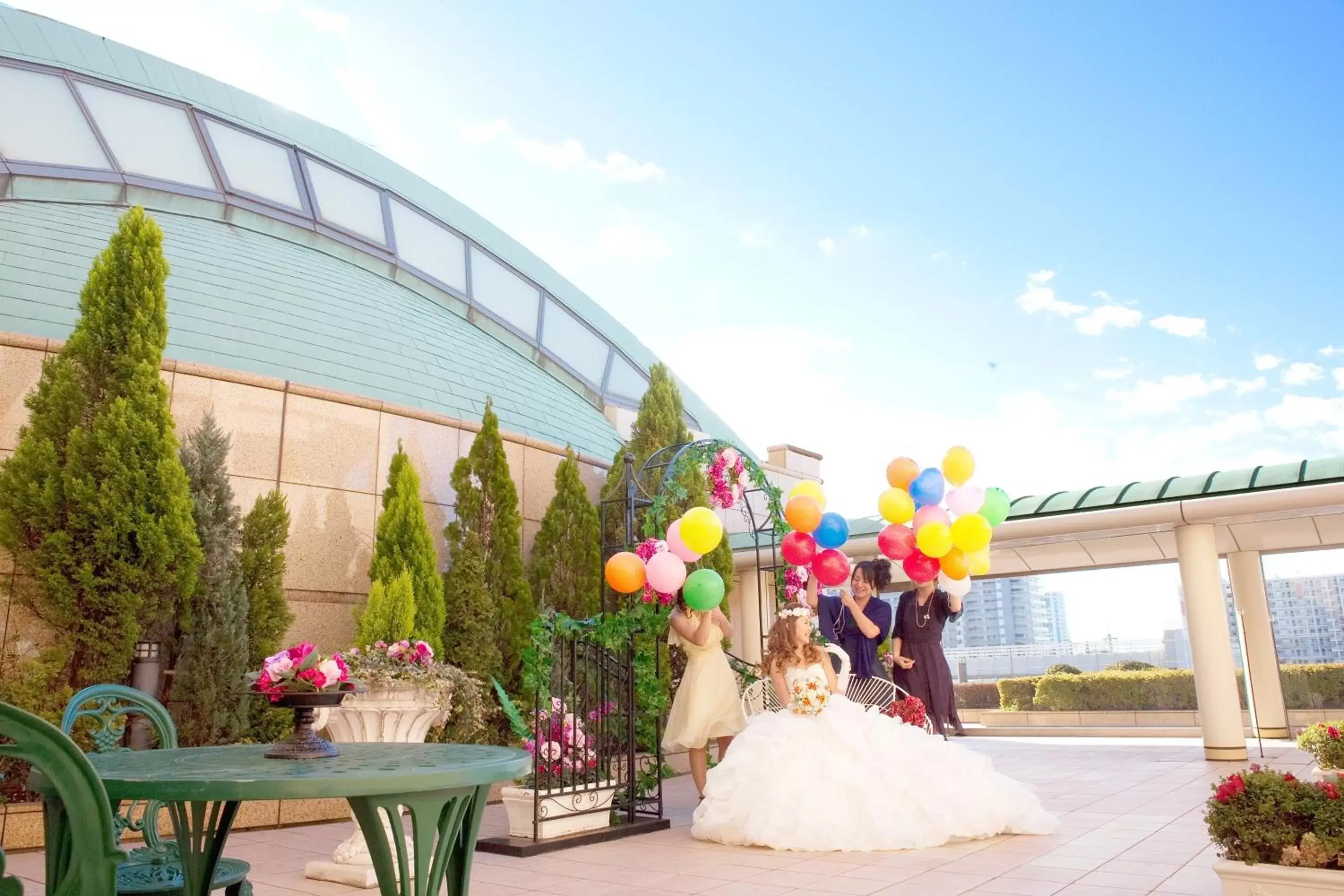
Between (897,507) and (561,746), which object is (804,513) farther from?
(561,746)

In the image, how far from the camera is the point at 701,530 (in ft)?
25.4

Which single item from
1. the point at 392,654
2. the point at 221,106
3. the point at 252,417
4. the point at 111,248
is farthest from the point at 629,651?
the point at 221,106

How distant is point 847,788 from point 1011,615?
1254cm

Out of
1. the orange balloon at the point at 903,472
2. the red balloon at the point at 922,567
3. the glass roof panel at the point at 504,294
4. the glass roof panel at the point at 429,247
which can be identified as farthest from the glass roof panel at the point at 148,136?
the red balloon at the point at 922,567

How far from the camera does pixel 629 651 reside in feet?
26.9

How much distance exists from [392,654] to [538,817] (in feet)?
5.72

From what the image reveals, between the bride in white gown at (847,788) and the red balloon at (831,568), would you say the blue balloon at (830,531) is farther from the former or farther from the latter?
the bride in white gown at (847,788)

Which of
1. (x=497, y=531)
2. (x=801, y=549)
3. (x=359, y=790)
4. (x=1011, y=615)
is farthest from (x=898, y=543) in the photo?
(x=1011, y=615)

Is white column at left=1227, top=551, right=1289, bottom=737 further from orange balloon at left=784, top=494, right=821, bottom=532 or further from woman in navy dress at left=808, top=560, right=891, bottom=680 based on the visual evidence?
orange balloon at left=784, top=494, right=821, bottom=532

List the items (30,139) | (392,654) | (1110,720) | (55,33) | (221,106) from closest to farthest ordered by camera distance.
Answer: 1. (392,654)
2. (30,139)
3. (55,33)
4. (221,106)
5. (1110,720)

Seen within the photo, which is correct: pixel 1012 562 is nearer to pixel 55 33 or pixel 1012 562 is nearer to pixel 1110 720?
pixel 1110 720

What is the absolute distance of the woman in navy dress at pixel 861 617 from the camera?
8164 millimetres

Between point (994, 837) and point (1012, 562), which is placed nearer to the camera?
point (994, 837)

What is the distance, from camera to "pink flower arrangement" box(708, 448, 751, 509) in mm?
9680
